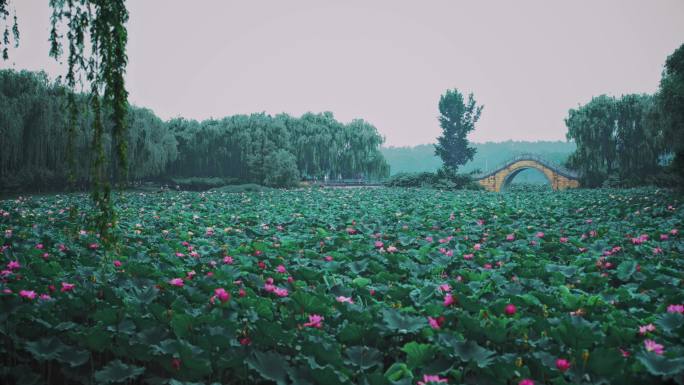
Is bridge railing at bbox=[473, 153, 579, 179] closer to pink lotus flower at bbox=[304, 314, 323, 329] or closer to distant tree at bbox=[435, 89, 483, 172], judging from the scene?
distant tree at bbox=[435, 89, 483, 172]

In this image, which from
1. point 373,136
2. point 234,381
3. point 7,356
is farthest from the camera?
point 373,136

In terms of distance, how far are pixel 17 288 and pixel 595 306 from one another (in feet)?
12.5

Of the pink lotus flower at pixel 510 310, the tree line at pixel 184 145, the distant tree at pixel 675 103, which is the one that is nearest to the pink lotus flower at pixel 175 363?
the pink lotus flower at pixel 510 310

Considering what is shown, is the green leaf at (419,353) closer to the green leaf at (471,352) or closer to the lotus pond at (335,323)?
the lotus pond at (335,323)

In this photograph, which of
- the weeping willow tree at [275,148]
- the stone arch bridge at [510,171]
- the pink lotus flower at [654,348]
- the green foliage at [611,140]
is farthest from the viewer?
the stone arch bridge at [510,171]

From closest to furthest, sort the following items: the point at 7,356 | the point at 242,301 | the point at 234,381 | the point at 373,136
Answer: the point at 234,381 < the point at 7,356 < the point at 242,301 < the point at 373,136

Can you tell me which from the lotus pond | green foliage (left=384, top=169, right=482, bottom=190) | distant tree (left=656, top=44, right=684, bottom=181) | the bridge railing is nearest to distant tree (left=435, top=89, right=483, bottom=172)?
the bridge railing

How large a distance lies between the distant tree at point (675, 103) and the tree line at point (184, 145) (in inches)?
688

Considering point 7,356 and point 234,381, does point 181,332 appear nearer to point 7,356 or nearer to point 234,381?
point 234,381

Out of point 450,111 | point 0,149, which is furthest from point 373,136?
point 0,149

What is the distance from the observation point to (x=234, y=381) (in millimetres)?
2379

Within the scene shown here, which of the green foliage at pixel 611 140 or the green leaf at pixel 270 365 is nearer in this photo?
the green leaf at pixel 270 365

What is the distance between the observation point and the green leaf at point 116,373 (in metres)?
2.11

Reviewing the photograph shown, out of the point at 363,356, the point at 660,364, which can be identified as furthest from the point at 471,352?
the point at 660,364
